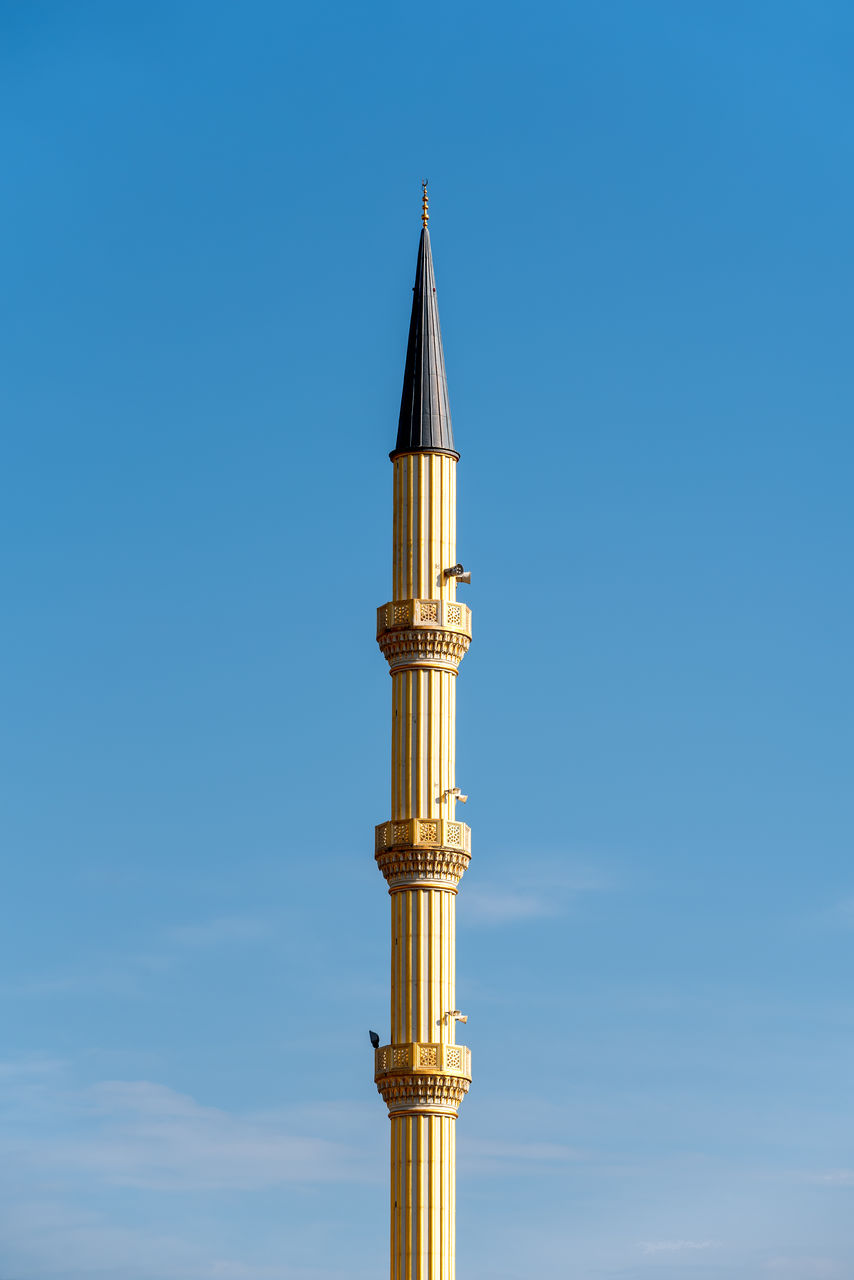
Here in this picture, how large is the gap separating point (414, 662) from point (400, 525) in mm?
4485

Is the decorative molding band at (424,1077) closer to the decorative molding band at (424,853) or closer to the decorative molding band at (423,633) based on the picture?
the decorative molding band at (424,853)

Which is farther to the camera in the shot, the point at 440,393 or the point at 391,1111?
the point at 440,393

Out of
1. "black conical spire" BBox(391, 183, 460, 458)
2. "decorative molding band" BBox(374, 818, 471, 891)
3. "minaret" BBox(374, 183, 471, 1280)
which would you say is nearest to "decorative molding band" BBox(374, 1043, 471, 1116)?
"minaret" BBox(374, 183, 471, 1280)

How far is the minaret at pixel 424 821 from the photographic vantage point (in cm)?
8381

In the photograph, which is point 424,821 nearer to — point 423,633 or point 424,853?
point 424,853

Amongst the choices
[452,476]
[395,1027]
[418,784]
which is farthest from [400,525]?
[395,1027]

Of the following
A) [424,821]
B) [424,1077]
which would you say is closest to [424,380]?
[424,821]

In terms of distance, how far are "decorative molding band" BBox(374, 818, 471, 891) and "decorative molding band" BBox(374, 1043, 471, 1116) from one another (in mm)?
4830

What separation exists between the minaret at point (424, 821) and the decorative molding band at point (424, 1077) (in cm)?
3

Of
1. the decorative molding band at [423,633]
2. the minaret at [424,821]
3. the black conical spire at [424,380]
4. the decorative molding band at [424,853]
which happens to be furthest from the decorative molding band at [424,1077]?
the black conical spire at [424,380]

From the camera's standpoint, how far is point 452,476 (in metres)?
90.2

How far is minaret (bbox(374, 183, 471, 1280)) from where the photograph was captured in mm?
83812

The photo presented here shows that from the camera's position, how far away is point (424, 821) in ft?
283

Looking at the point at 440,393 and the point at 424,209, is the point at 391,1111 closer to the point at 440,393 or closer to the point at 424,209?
the point at 440,393
